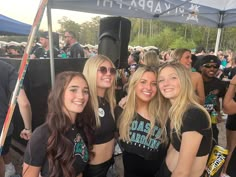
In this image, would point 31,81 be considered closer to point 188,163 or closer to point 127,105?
point 127,105

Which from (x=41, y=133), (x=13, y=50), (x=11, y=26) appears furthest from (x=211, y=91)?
(x=13, y=50)

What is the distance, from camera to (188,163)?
1.61 m

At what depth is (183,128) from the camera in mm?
1645

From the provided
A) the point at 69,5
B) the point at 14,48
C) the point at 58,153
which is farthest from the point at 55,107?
the point at 14,48

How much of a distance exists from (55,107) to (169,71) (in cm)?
90

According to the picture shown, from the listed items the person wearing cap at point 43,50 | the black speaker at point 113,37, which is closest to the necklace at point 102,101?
the black speaker at point 113,37

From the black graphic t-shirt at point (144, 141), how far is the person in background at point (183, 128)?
0.37 feet

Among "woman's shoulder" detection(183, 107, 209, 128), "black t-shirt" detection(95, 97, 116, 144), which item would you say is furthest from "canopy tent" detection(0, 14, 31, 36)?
"woman's shoulder" detection(183, 107, 209, 128)

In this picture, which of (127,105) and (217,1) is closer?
(127,105)

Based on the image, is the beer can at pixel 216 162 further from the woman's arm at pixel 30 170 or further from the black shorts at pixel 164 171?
the woman's arm at pixel 30 170

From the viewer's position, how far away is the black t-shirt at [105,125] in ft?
6.82

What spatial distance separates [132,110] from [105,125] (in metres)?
0.27

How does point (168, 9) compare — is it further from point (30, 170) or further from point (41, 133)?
point (30, 170)

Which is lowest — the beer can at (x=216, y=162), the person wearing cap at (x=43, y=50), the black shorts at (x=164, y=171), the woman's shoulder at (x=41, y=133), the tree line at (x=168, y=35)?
the black shorts at (x=164, y=171)
